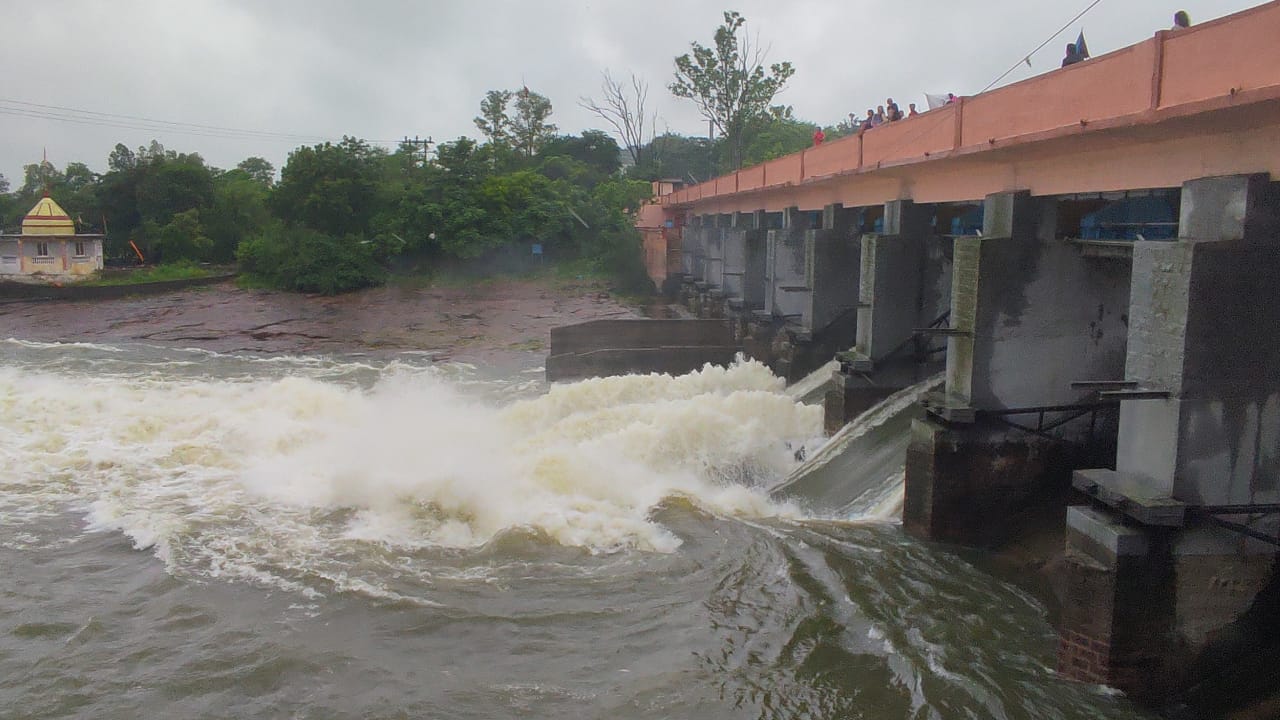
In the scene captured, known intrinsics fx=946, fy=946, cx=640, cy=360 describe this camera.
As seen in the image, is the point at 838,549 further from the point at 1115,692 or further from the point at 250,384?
the point at 250,384

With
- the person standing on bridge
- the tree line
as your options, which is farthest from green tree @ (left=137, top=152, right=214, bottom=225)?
the person standing on bridge

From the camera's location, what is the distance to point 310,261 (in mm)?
39031

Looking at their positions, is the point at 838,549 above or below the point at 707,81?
below

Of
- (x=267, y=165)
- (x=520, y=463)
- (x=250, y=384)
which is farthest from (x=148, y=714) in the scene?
(x=267, y=165)

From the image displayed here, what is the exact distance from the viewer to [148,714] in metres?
8.31

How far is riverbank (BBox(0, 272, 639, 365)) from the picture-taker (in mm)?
30953

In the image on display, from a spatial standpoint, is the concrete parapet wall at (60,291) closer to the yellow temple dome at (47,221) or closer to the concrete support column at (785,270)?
the yellow temple dome at (47,221)

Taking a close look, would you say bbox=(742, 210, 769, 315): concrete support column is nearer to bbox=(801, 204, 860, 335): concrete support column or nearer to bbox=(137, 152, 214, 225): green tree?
bbox=(801, 204, 860, 335): concrete support column

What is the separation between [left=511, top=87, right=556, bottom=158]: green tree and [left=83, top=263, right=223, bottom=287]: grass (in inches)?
1021

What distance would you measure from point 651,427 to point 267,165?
68.3 meters

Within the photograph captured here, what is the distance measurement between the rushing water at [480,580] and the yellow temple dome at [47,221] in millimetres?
28746

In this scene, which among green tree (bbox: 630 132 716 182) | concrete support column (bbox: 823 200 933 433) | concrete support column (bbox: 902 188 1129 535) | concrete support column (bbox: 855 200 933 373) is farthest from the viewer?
green tree (bbox: 630 132 716 182)

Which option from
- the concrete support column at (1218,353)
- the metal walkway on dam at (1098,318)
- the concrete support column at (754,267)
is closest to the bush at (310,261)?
the concrete support column at (754,267)

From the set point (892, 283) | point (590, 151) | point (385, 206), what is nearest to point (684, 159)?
point (590, 151)
